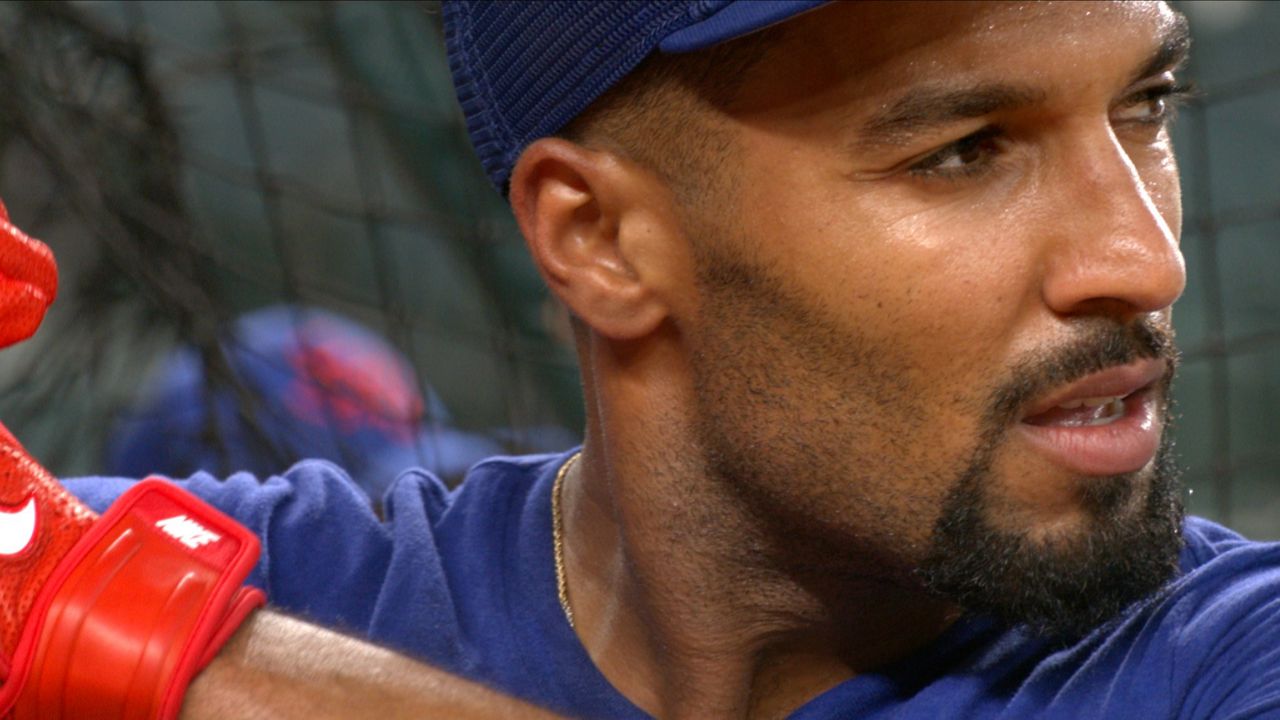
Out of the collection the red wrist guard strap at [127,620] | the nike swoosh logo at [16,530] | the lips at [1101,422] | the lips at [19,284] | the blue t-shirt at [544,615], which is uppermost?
the lips at [19,284]

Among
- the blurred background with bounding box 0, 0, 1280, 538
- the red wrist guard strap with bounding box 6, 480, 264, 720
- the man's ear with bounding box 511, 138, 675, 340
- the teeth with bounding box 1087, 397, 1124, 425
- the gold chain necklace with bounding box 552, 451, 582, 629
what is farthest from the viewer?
the blurred background with bounding box 0, 0, 1280, 538

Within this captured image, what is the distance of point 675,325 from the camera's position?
4.59ft

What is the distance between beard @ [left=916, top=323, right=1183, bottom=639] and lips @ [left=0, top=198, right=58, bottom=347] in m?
0.70

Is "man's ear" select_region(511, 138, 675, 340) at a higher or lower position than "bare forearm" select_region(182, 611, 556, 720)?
higher

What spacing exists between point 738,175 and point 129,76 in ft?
5.42

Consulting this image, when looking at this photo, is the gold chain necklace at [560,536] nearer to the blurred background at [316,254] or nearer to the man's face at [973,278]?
the man's face at [973,278]

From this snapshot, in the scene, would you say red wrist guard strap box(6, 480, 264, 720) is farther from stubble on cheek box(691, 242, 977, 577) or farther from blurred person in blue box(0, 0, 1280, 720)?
stubble on cheek box(691, 242, 977, 577)

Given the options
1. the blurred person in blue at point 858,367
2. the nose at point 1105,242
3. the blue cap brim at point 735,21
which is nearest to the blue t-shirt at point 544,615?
the blurred person in blue at point 858,367

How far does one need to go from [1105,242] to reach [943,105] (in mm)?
152

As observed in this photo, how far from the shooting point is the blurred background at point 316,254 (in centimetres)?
262

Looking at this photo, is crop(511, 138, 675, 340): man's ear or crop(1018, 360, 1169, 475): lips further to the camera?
crop(511, 138, 675, 340): man's ear

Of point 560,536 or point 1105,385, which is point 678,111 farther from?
point 560,536

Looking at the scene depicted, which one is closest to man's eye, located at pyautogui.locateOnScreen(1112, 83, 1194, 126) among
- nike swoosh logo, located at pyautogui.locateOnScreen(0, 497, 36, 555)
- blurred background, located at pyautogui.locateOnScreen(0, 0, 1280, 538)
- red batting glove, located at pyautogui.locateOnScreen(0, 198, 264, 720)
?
red batting glove, located at pyautogui.locateOnScreen(0, 198, 264, 720)

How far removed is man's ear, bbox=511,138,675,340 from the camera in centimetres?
137
